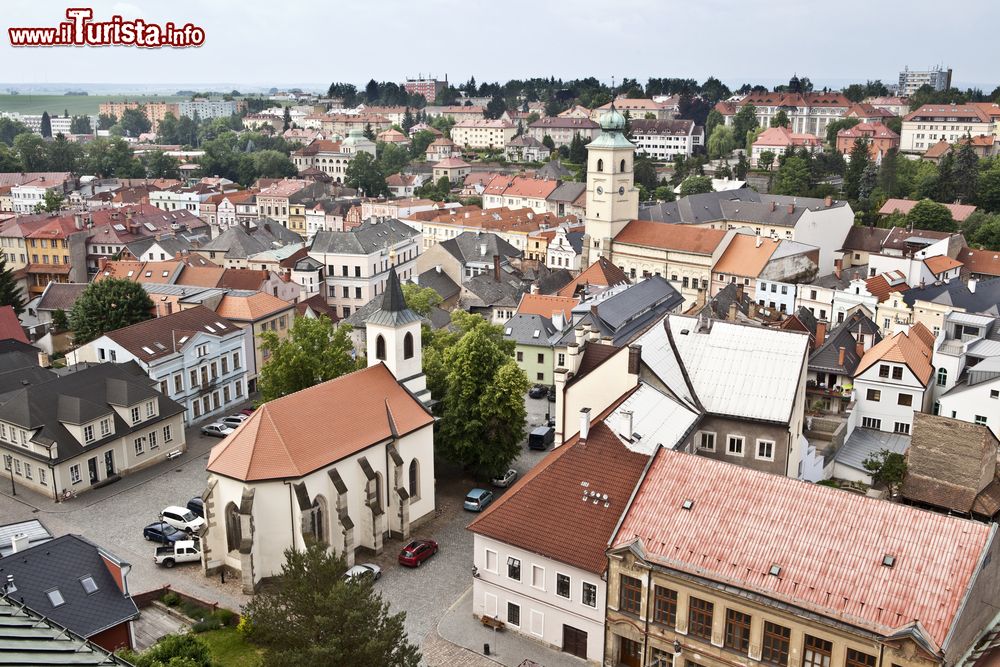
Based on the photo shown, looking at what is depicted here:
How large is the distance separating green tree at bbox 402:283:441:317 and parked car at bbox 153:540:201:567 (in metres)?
31.7

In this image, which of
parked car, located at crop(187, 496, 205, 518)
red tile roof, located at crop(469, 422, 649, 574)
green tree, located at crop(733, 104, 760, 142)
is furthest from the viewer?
green tree, located at crop(733, 104, 760, 142)

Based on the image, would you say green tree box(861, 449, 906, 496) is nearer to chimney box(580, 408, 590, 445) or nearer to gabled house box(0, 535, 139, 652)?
chimney box(580, 408, 590, 445)

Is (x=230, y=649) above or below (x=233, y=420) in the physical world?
below

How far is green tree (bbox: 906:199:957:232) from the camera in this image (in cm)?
10281

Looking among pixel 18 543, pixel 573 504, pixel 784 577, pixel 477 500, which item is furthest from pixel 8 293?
pixel 784 577

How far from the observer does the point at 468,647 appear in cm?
3247

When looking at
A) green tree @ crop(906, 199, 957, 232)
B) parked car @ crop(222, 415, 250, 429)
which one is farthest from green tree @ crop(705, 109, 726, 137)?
parked car @ crop(222, 415, 250, 429)

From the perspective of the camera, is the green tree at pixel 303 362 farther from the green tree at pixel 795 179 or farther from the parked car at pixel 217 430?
the green tree at pixel 795 179

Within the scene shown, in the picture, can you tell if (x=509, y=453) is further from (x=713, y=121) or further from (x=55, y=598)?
(x=713, y=121)

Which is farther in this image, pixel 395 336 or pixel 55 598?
pixel 395 336

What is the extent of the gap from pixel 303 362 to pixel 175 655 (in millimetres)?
24827

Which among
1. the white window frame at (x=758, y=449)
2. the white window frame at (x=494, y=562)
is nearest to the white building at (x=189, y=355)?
the white window frame at (x=494, y=562)

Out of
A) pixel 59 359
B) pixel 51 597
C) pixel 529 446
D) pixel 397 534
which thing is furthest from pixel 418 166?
pixel 51 597

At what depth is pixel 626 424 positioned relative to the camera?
33.5 meters
